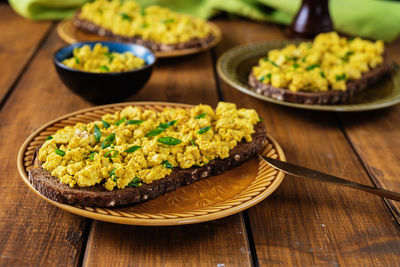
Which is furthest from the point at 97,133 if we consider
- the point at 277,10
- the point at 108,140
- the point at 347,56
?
the point at 277,10

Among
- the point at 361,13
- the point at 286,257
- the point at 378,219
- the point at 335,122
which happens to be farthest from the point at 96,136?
the point at 361,13

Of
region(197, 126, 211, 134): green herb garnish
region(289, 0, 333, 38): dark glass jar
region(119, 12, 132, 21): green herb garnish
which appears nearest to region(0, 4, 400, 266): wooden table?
region(197, 126, 211, 134): green herb garnish

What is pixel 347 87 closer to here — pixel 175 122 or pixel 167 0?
pixel 175 122

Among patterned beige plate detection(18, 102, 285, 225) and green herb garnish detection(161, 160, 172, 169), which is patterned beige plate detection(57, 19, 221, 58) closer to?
patterned beige plate detection(18, 102, 285, 225)

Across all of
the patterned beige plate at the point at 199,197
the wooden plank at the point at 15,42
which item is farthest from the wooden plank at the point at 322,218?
the wooden plank at the point at 15,42

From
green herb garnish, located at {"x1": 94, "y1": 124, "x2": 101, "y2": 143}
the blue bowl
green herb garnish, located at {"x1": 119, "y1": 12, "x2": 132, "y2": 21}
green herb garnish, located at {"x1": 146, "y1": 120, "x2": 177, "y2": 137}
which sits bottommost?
green herb garnish, located at {"x1": 119, "y1": 12, "x2": 132, "y2": 21}

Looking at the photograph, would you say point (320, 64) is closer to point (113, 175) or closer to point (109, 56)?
point (109, 56)
